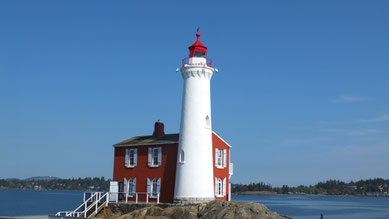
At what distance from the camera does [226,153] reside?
36844 millimetres

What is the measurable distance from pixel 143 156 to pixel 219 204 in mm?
9052

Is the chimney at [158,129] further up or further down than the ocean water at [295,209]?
further up

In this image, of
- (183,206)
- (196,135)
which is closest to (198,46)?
(196,135)

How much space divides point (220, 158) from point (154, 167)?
18.0ft

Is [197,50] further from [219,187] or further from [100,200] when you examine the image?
[100,200]

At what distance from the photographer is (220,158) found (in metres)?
35.9

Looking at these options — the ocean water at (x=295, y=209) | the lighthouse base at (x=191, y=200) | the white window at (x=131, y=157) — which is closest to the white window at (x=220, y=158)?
the lighthouse base at (x=191, y=200)

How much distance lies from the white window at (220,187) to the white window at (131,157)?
6964 millimetres

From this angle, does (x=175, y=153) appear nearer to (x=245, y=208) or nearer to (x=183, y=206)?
(x=183, y=206)

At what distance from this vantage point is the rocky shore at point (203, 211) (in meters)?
28.1

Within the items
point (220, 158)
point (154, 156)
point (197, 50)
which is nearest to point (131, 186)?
point (154, 156)

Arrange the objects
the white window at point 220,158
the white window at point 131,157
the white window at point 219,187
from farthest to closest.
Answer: the white window at point 131,157, the white window at point 220,158, the white window at point 219,187

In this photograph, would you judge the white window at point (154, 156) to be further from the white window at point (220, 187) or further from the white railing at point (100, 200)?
the white window at point (220, 187)

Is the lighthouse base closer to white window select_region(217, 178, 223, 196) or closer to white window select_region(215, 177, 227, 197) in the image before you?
white window select_region(215, 177, 227, 197)
